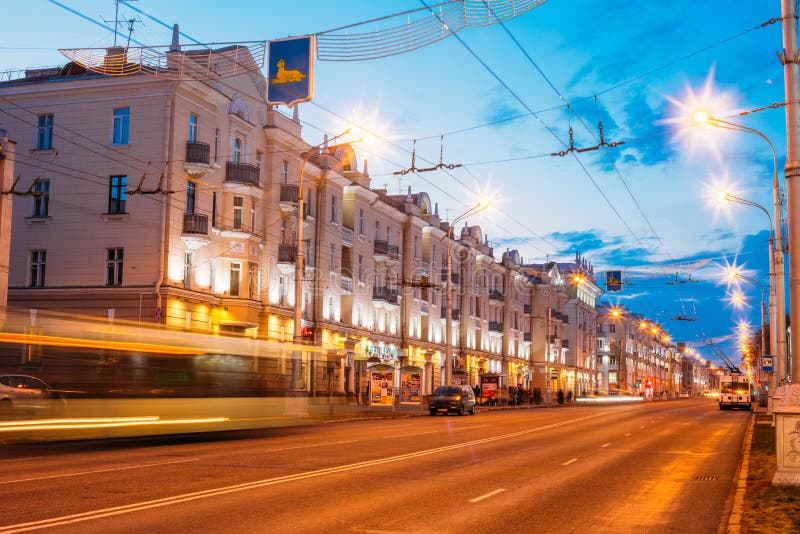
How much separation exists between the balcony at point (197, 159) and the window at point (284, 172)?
7947 mm

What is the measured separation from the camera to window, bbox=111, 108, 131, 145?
41.1 m

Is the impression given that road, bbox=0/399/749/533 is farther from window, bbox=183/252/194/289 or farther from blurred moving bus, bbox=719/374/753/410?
blurred moving bus, bbox=719/374/753/410

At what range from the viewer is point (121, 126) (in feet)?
135

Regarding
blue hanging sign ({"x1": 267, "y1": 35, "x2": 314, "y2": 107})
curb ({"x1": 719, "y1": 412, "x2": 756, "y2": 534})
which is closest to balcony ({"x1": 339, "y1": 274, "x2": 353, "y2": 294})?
blue hanging sign ({"x1": 267, "y1": 35, "x2": 314, "y2": 107})

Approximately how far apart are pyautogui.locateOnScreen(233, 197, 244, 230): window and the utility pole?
106 ft

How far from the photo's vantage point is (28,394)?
1686 cm

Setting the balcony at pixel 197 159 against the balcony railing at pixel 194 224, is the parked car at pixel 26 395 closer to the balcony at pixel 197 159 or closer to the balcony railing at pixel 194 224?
the balcony railing at pixel 194 224

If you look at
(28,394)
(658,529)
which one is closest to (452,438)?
(28,394)

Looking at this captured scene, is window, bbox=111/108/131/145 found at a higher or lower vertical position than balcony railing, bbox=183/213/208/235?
higher

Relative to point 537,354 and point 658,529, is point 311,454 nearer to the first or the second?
point 658,529

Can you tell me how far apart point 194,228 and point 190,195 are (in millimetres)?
1917

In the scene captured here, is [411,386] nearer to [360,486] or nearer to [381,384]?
[381,384]

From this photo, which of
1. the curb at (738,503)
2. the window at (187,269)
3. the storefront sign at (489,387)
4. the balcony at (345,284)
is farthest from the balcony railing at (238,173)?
the curb at (738,503)

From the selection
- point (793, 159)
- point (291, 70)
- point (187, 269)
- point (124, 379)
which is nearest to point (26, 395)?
point (124, 379)
